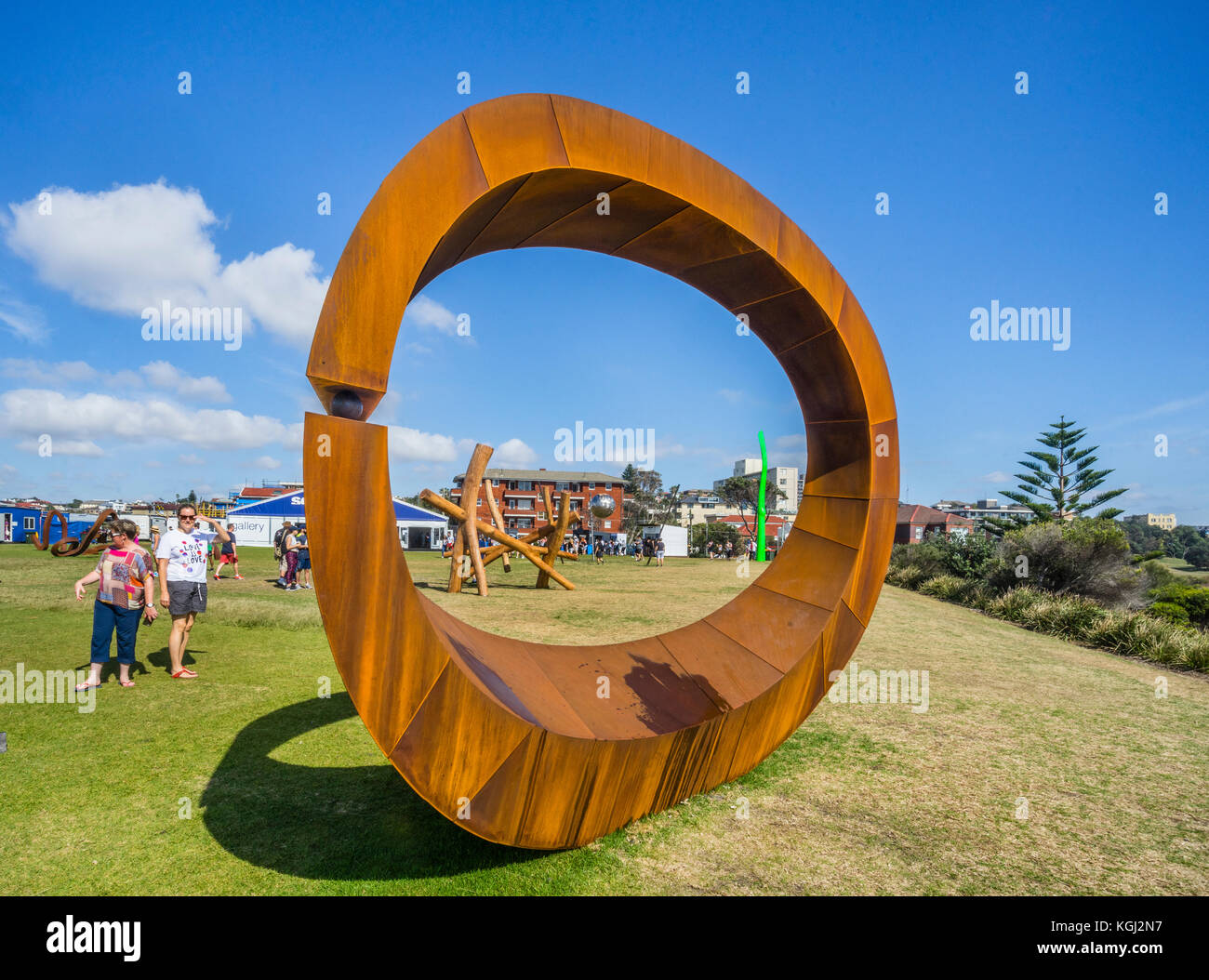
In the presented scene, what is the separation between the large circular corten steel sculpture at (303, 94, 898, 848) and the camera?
2.84 meters

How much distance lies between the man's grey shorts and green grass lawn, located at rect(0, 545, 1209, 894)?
80 centimetres

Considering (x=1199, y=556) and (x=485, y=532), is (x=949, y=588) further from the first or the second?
(x=1199, y=556)

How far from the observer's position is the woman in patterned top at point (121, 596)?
6492mm

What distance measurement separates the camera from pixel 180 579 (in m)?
7.37

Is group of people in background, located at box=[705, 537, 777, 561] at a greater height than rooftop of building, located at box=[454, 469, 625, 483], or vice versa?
rooftop of building, located at box=[454, 469, 625, 483]

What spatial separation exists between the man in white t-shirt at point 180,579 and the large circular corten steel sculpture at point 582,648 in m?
4.66

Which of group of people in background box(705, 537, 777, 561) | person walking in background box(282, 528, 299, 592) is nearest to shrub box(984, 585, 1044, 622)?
person walking in background box(282, 528, 299, 592)

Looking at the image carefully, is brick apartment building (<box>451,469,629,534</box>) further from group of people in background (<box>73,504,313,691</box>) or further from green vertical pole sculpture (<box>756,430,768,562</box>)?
group of people in background (<box>73,504,313,691</box>)

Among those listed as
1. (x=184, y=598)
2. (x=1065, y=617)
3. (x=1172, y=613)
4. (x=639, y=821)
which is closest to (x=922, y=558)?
(x=1172, y=613)

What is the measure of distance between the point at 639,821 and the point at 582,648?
1387 millimetres

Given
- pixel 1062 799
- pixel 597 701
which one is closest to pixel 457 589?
pixel 597 701

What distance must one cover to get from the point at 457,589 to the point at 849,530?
13081 millimetres

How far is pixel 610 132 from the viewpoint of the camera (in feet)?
12.4
